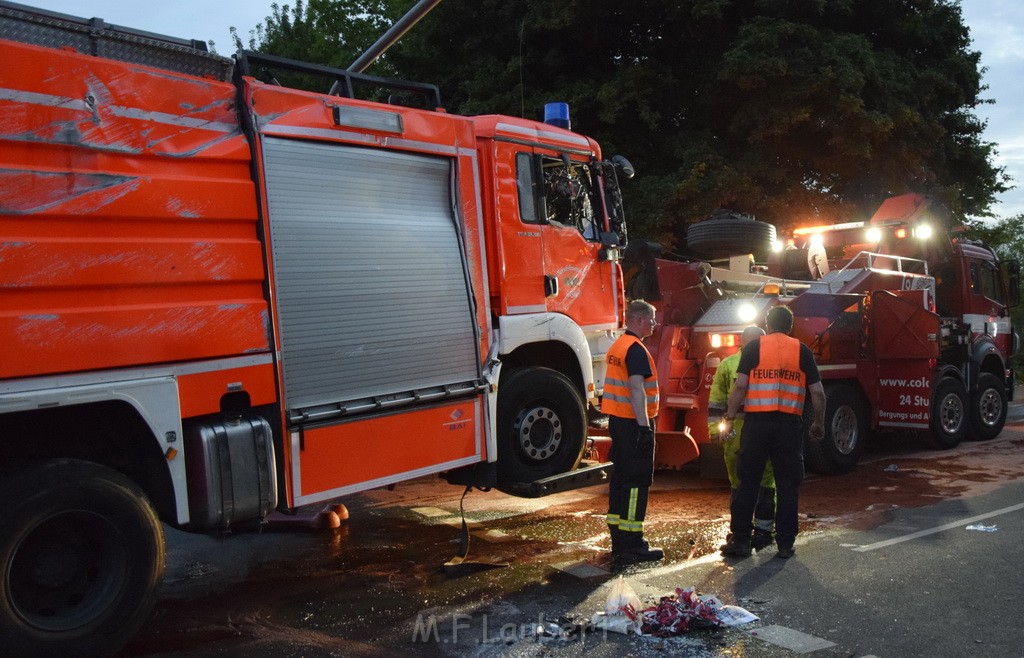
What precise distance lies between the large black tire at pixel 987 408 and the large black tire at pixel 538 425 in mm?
7255

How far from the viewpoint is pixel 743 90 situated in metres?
14.2

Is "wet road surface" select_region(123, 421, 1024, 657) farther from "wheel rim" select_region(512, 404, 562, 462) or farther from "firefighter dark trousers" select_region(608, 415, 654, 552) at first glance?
"wheel rim" select_region(512, 404, 562, 462)

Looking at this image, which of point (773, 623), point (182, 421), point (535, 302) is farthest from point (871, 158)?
point (182, 421)

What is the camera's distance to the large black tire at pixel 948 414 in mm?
10344

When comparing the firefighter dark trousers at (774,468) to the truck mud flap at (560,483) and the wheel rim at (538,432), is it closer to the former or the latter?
the truck mud flap at (560,483)

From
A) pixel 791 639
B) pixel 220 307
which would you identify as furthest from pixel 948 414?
pixel 220 307

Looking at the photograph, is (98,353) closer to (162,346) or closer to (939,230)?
(162,346)

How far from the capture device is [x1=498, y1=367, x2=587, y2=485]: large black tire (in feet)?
19.5

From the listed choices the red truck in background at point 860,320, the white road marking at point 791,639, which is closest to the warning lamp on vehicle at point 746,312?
the red truck in background at point 860,320

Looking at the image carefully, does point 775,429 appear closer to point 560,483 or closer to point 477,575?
point 560,483

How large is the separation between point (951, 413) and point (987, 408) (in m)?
1.16

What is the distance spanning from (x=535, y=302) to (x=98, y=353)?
3.01m

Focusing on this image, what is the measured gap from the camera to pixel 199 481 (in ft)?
14.2

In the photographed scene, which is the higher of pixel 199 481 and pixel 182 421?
pixel 182 421
